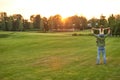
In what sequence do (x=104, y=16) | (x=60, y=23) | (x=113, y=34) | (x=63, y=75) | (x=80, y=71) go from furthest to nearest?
(x=60, y=23) → (x=104, y=16) → (x=113, y=34) → (x=80, y=71) → (x=63, y=75)

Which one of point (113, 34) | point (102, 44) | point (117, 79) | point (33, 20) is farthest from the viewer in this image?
point (33, 20)

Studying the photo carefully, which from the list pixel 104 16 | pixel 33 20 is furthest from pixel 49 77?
pixel 33 20

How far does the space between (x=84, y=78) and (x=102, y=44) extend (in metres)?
6.10

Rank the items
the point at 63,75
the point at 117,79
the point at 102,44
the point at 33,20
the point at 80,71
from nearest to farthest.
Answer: the point at 117,79 → the point at 63,75 → the point at 80,71 → the point at 102,44 → the point at 33,20

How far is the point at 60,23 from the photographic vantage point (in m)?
182

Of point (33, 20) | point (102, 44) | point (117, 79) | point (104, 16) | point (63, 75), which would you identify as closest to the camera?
point (117, 79)

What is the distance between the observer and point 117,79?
15438 mm

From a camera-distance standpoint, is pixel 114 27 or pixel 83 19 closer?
pixel 114 27

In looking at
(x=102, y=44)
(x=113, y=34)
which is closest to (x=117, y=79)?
(x=102, y=44)

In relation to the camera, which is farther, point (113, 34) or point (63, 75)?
point (113, 34)

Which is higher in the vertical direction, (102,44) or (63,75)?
(102,44)

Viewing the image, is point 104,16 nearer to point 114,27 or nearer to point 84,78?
point 114,27

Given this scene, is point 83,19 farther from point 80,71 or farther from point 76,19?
point 80,71

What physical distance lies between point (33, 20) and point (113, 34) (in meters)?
115
